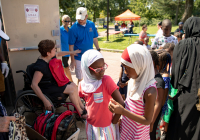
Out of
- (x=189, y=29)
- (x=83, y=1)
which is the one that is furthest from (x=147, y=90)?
(x=83, y=1)

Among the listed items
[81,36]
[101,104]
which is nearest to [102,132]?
[101,104]

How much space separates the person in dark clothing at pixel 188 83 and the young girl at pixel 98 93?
929 millimetres

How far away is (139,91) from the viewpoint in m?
1.54

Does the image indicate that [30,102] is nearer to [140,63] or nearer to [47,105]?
[47,105]

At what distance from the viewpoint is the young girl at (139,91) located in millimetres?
1449

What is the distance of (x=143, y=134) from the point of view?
1.70 m

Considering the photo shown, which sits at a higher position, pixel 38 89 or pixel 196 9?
pixel 196 9

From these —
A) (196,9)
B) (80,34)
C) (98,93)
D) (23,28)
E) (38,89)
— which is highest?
(196,9)

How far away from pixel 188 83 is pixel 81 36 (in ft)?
9.41

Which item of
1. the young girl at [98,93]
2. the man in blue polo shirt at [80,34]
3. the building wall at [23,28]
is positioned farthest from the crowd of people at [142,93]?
the man in blue polo shirt at [80,34]

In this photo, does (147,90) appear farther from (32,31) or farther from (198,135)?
(32,31)

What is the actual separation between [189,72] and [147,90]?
857 millimetres

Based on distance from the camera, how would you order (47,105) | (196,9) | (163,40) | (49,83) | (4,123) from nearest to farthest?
1. (4,123)
2. (47,105)
3. (49,83)
4. (163,40)
5. (196,9)

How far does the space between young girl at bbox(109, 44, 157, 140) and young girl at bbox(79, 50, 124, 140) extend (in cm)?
19
